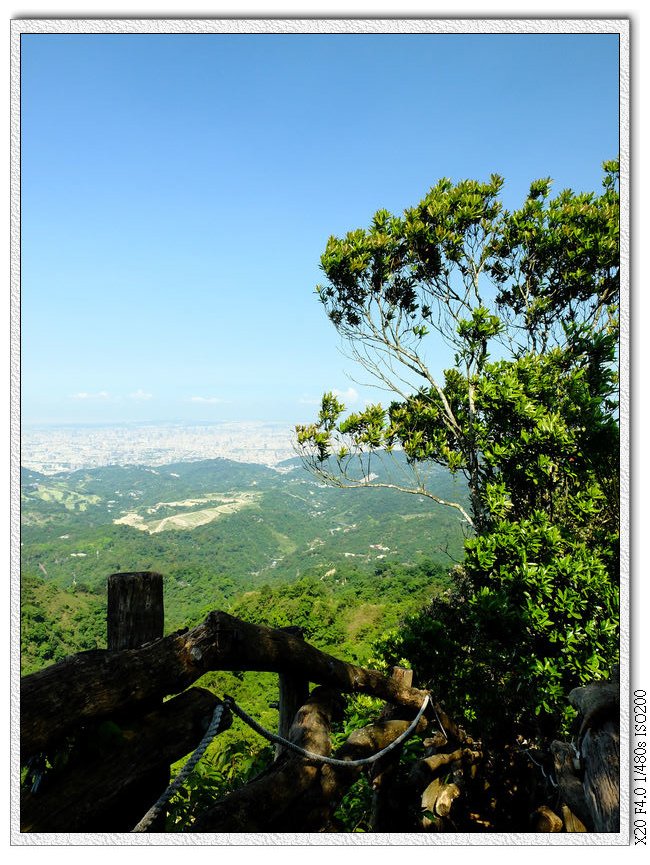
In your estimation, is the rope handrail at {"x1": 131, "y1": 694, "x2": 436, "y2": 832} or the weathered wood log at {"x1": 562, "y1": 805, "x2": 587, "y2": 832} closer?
the rope handrail at {"x1": 131, "y1": 694, "x2": 436, "y2": 832}

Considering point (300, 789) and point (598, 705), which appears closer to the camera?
point (300, 789)

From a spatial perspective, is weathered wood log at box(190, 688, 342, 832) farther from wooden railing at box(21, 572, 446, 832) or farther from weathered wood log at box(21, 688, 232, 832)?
weathered wood log at box(21, 688, 232, 832)

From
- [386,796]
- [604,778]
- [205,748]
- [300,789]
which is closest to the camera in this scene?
[205,748]

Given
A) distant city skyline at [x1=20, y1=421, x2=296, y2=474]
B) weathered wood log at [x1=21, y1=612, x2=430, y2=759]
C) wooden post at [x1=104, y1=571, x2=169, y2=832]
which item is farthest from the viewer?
distant city skyline at [x1=20, y1=421, x2=296, y2=474]

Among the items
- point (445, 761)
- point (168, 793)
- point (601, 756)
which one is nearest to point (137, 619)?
point (168, 793)

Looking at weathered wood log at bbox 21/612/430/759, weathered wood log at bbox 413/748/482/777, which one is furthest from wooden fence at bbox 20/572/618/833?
weathered wood log at bbox 413/748/482/777

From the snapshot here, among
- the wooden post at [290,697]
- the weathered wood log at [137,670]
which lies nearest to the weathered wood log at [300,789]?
the wooden post at [290,697]

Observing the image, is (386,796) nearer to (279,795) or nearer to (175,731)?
(279,795)

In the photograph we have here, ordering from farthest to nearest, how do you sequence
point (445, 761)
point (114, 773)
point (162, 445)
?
point (162, 445) → point (445, 761) → point (114, 773)
